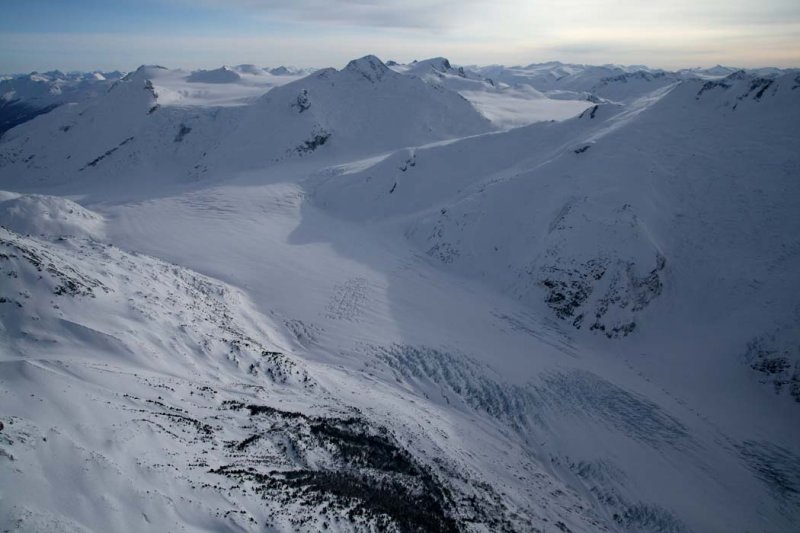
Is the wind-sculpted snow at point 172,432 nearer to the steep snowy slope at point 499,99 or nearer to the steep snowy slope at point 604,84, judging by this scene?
the steep snowy slope at point 499,99

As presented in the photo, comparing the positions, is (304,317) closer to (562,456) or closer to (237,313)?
(237,313)

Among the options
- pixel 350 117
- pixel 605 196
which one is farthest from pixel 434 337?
pixel 350 117

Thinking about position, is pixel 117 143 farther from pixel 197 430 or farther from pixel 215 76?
pixel 197 430

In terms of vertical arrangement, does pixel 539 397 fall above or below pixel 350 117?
below

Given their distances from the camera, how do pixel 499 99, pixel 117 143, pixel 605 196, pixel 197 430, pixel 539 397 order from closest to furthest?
pixel 197 430 < pixel 539 397 < pixel 605 196 < pixel 117 143 < pixel 499 99

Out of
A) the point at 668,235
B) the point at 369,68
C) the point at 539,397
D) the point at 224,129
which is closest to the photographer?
the point at 539,397

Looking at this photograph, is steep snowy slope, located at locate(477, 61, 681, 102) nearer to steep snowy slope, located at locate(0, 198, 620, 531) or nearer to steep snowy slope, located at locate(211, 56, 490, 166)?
steep snowy slope, located at locate(211, 56, 490, 166)

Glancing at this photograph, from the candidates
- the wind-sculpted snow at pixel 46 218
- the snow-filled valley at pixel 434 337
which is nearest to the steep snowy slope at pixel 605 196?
the snow-filled valley at pixel 434 337
